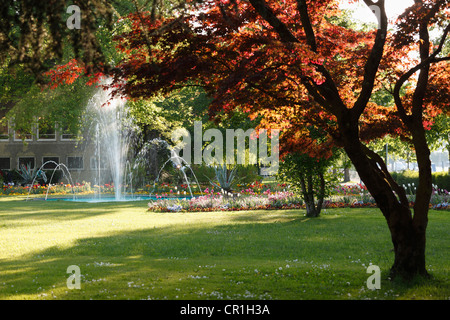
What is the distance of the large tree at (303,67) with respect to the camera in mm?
6094

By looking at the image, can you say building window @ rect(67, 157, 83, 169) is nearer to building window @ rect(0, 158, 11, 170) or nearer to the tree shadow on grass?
building window @ rect(0, 158, 11, 170)

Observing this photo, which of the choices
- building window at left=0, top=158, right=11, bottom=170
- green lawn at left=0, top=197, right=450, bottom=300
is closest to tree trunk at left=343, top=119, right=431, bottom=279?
green lawn at left=0, top=197, right=450, bottom=300

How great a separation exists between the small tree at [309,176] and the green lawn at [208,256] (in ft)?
2.15

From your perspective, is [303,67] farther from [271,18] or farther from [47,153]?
[47,153]

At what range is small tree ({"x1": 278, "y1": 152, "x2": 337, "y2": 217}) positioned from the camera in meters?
14.6

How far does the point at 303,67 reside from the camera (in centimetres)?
583

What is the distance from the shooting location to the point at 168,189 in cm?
2712

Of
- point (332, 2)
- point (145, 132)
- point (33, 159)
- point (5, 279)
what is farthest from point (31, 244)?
point (33, 159)

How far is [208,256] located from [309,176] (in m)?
6.86

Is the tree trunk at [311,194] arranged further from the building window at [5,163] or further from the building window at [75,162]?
the building window at [5,163]

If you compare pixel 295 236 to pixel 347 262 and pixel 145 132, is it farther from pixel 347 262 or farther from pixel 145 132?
pixel 145 132

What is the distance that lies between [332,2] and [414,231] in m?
3.70

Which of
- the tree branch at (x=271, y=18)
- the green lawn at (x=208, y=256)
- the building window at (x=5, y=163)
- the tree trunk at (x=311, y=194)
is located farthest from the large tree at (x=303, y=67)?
the building window at (x=5, y=163)
